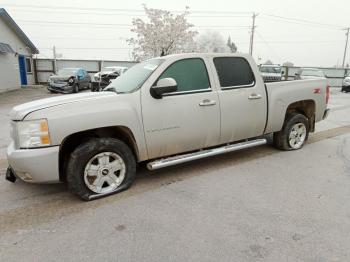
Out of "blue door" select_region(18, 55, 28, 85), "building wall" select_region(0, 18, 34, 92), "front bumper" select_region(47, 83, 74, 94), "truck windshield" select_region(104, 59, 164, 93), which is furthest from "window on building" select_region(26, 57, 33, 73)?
"truck windshield" select_region(104, 59, 164, 93)

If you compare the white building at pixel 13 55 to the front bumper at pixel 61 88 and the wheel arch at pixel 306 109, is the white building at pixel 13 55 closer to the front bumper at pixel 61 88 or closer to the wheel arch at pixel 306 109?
the front bumper at pixel 61 88

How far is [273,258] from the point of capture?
2574 millimetres

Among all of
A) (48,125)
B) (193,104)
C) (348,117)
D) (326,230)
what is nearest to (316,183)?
(326,230)

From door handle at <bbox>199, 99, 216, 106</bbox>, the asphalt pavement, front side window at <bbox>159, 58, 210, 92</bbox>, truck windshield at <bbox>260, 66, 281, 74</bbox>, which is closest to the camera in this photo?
the asphalt pavement

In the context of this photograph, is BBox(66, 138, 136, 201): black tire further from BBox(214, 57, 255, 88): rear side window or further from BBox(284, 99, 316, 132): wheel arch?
BBox(284, 99, 316, 132): wheel arch

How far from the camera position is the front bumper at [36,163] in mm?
3268

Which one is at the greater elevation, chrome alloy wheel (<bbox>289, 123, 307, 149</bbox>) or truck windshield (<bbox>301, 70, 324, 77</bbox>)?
truck windshield (<bbox>301, 70, 324, 77</bbox>)

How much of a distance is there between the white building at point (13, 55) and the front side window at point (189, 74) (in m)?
18.6

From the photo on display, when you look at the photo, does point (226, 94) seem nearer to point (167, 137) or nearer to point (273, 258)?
point (167, 137)

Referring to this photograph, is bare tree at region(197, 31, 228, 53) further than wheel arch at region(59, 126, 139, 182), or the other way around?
bare tree at region(197, 31, 228, 53)

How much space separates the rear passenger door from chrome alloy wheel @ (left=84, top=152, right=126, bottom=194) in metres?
1.76

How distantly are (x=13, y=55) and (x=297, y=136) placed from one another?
22.2 meters

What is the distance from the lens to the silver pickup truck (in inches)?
131

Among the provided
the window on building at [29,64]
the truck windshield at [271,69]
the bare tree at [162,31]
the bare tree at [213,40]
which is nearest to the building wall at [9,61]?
the window on building at [29,64]
